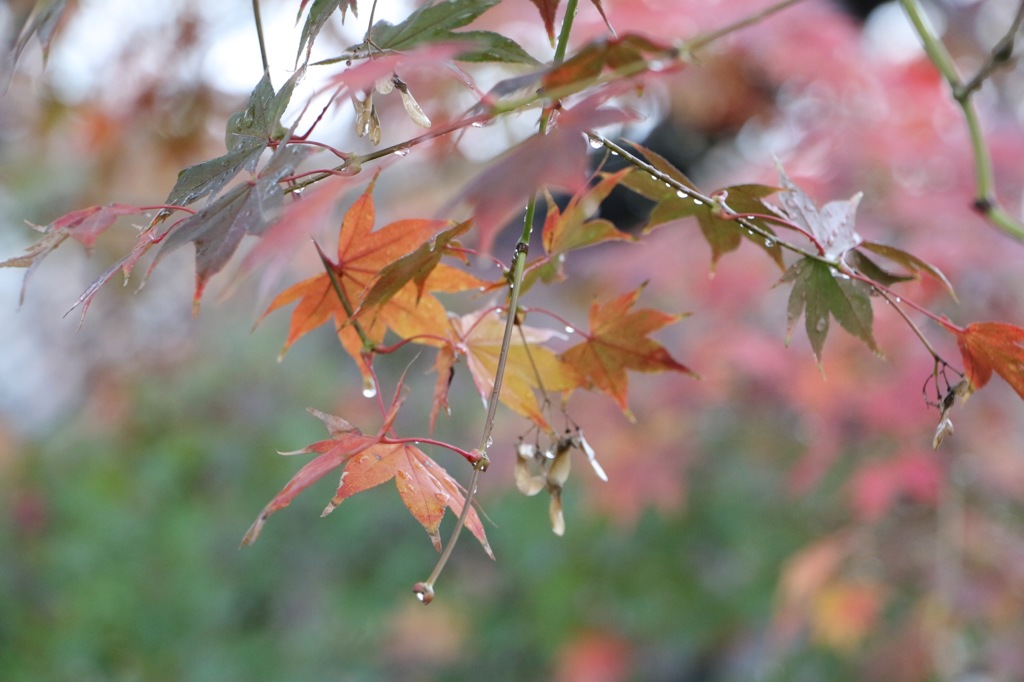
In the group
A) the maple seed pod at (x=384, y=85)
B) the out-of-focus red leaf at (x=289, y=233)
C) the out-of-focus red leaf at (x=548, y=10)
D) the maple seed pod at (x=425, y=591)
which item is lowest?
the maple seed pod at (x=425, y=591)

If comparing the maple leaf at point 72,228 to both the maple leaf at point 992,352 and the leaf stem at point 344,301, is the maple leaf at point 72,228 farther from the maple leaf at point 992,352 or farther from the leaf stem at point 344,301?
the maple leaf at point 992,352

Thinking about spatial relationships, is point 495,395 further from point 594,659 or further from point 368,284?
point 594,659

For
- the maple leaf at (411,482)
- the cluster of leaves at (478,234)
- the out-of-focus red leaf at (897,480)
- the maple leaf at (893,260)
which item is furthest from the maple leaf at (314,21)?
the out-of-focus red leaf at (897,480)

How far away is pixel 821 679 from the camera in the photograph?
2104 millimetres

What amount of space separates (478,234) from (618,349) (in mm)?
172

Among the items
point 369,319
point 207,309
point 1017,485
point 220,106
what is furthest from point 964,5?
point 369,319

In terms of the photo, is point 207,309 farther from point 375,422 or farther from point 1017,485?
point 1017,485

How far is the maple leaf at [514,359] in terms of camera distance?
566mm

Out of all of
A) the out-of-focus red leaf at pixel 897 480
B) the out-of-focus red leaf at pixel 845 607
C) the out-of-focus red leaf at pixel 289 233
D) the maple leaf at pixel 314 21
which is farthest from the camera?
the out-of-focus red leaf at pixel 845 607

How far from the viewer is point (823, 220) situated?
553mm

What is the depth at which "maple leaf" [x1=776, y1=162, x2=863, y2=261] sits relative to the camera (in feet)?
1.77

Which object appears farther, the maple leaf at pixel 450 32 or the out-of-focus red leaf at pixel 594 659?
the out-of-focus red leaf at pixel 594 659

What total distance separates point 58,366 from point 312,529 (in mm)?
1110

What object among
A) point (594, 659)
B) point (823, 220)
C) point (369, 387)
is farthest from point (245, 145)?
point (594, 659)
